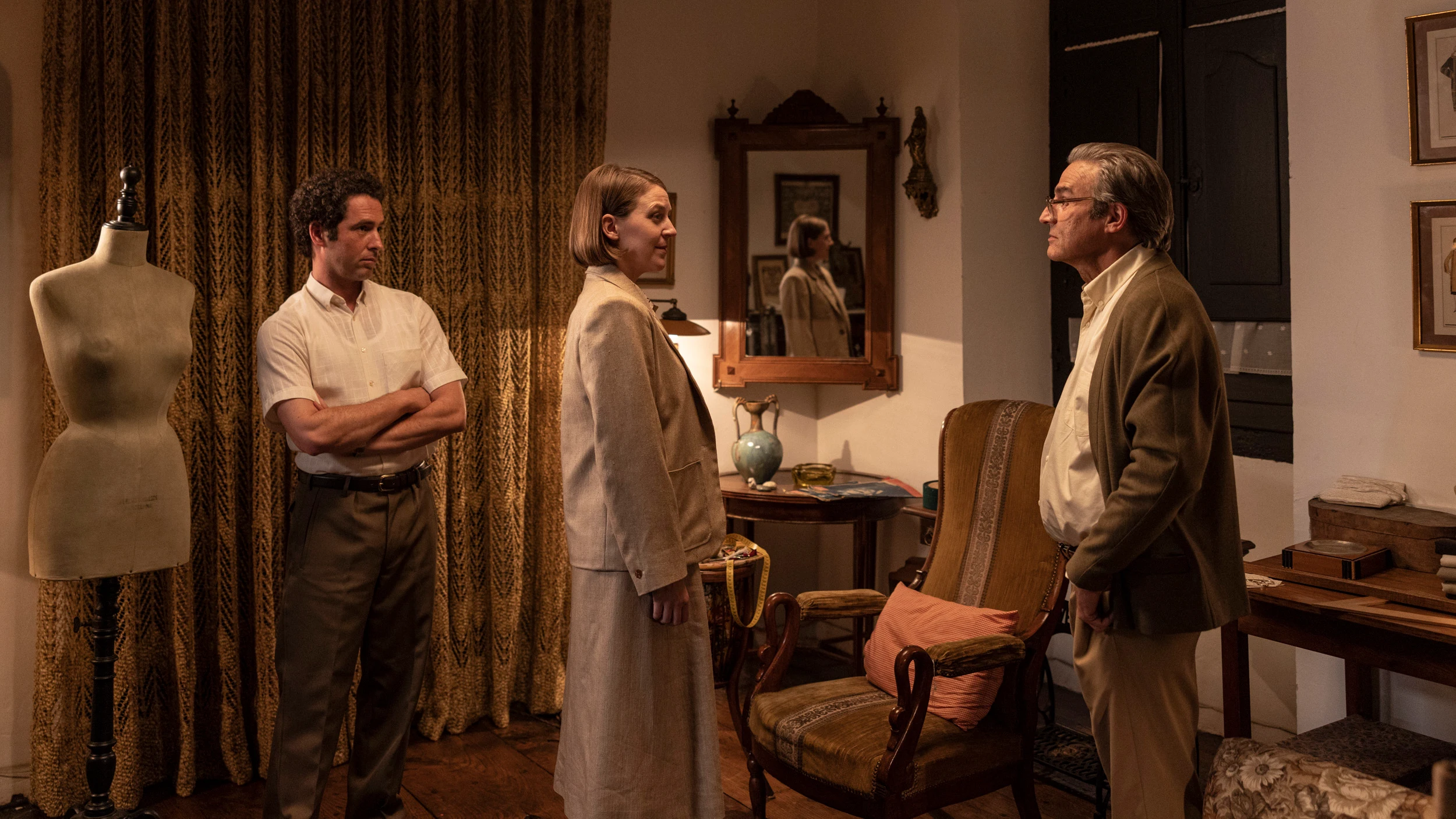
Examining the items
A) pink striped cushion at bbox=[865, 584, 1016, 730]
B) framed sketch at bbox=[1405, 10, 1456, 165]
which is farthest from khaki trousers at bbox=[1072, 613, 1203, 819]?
framed sketch at bbox=[1405, 10, 1456, 165]

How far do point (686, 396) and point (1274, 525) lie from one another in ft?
7.60

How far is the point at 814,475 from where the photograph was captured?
4.27 m

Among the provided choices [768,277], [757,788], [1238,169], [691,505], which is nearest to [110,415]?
[691,505]

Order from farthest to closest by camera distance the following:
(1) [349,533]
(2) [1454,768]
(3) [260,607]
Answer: (3) [260,607]
(1) [349,533]
(2) [1454,768]

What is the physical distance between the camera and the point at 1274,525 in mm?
3727

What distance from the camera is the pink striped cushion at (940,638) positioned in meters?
2.67

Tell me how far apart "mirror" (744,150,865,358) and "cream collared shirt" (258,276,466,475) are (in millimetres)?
1818

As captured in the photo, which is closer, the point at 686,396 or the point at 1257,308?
the point at 686,396

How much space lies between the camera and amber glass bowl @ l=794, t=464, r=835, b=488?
426 centimetres

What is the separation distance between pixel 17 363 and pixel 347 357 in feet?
3.79

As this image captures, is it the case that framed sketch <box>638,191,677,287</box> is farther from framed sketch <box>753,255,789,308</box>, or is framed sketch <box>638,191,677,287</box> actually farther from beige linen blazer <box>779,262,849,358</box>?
beige linen blazer <box>779,262,849,358</box>

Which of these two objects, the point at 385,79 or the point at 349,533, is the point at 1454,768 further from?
the point at 385,79

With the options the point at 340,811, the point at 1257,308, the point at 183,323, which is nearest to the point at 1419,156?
the point at 1257,308

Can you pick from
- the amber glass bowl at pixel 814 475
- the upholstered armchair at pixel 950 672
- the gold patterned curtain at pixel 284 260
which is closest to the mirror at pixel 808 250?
the amber glass bowl at pixel 814 475
